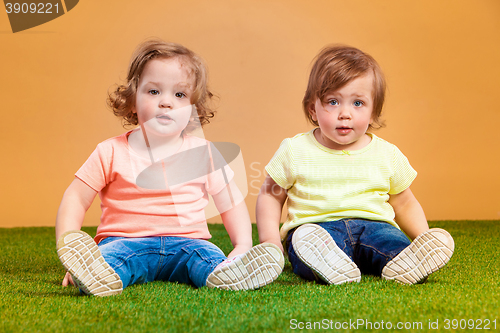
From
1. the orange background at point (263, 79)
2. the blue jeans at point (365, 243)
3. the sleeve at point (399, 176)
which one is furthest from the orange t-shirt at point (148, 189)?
the orange background at point (263, 79)

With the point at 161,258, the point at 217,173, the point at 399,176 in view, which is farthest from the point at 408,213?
the point at 161,258

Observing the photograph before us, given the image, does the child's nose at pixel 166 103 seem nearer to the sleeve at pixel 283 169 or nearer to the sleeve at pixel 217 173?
the sleeve at pixel 217 173

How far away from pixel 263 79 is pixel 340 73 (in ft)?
5.34

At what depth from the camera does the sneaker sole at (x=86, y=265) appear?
2.46ft

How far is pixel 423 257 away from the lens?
0.83m

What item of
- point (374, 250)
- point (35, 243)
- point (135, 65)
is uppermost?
point (135, 65)

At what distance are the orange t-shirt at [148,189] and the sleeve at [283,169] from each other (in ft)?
0.36

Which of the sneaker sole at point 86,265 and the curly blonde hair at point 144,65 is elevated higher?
the curly blonde hair at point 144,65

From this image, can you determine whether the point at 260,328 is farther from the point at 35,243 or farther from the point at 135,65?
the point at 35,243

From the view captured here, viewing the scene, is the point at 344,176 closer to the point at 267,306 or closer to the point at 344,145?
the point at 344,145

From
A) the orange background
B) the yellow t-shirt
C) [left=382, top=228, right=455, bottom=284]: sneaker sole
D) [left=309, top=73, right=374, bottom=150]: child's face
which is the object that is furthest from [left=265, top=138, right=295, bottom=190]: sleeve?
the orange background

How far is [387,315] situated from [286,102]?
81.9 inches

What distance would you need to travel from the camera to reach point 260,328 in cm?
58

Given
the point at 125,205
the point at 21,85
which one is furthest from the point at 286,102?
the point at 125,205
